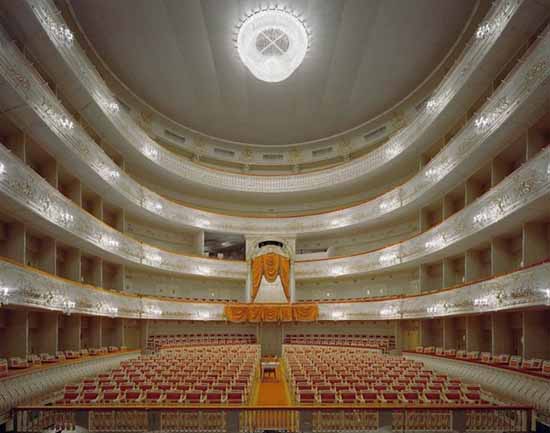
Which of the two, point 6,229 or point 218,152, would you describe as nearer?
point 6,229

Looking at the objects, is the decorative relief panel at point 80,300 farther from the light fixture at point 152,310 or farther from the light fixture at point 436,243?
the light fixture at point 436,243

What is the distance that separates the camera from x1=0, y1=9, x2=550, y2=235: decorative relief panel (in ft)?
35.6

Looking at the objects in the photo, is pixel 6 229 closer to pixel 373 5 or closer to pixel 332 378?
pixel 332 378

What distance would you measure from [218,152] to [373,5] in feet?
50.5

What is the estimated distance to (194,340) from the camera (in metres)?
25.2

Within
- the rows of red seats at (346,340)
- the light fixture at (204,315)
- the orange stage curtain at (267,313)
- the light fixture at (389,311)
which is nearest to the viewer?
the light fixture at (389,311)

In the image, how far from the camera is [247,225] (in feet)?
89.3

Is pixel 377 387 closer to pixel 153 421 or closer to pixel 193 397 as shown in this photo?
pixel 193 397

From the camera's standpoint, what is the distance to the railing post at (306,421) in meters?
6.53

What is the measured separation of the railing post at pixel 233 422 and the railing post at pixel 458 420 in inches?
133

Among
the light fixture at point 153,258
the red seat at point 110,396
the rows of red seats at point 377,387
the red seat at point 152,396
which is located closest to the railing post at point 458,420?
the rows of red seats at point 377,387

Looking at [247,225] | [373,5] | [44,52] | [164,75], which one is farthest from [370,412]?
[247,225]

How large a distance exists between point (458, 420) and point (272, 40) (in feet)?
50.3

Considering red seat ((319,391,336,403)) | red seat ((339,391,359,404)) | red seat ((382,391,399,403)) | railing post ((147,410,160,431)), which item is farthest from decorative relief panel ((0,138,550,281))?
railing post ((147,410,160,431))
